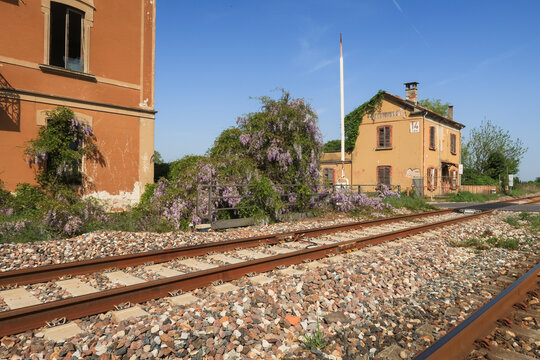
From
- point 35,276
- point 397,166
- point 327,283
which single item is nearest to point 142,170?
point 35,276

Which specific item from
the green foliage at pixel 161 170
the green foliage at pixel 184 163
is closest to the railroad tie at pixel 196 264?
the green foliage at pixel 184 163

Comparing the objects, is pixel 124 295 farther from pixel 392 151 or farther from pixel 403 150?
pixel 392 151

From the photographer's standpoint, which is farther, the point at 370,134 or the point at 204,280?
the point at 370,134

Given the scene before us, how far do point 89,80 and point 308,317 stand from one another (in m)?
11.3

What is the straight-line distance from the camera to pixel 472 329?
9.53 feet

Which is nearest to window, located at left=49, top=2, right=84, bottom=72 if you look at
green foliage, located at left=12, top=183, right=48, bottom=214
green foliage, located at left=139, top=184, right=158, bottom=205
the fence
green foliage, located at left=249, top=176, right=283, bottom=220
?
green foliage, located at left=12, top=183, right=48, bottom=214

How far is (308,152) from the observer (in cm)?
1297

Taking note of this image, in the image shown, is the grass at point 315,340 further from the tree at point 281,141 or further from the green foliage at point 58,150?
the green foliage at point 58,150

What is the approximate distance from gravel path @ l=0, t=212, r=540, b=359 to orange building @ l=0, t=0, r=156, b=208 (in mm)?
6338

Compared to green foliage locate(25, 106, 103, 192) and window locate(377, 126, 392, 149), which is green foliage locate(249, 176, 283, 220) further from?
window locate(377, 126, 392, 149)

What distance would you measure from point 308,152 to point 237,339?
10335mm

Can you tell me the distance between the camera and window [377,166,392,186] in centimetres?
2902

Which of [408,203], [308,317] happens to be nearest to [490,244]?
[308,317]

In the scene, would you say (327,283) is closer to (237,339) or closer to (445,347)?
(237,339)
